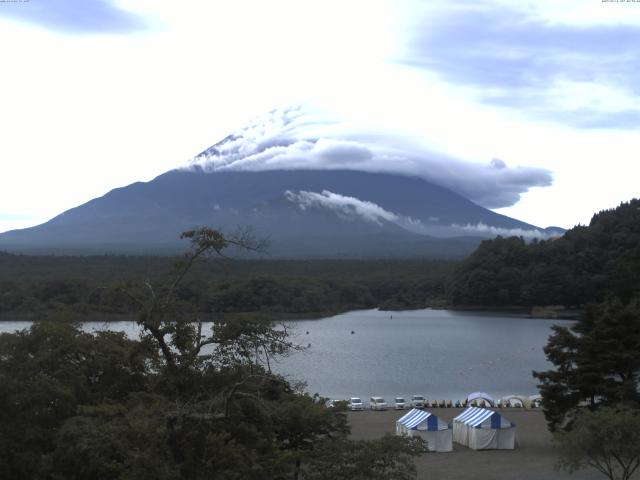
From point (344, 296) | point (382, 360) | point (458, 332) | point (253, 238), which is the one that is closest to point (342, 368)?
point (382, 360)

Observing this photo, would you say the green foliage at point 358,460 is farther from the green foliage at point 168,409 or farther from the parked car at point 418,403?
the parked car at point 418,403

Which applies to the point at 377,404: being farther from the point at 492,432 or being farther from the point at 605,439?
the point at 605,439

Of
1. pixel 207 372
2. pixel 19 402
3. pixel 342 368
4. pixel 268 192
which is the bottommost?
pixel 342 368

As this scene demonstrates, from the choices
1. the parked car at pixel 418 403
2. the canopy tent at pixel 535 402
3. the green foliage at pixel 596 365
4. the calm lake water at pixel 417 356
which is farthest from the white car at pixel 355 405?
the green foliage at pixel 596 365

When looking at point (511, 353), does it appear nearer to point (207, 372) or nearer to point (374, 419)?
point (374, 419)

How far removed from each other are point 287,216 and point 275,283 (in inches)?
3663

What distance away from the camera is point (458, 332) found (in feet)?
154

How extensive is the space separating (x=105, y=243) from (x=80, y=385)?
4801 inches

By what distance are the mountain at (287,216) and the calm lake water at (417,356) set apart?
65729 mm

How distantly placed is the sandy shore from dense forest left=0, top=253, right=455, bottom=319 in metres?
24.6

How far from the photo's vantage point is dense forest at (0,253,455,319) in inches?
1962

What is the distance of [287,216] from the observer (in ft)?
495

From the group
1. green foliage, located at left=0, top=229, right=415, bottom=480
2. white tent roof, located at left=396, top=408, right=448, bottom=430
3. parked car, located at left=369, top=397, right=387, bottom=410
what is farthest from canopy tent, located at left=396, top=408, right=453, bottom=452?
green foliage, located at left=0, top=229, right=415, bottom=480

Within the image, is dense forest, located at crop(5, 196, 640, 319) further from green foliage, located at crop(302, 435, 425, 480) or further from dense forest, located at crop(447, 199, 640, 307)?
green foliage, located at crop(302, 435, 425, 480)
